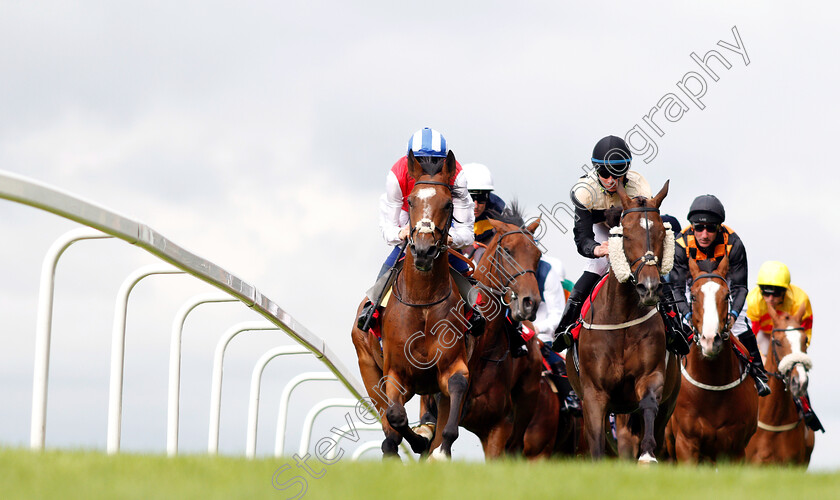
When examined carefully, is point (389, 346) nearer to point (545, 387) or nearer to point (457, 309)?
point (457, 309)

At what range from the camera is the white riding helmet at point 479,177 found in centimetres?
1139

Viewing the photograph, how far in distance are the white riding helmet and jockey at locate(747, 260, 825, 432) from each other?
10.2 ft

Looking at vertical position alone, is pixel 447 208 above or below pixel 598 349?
above

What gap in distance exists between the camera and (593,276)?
9.37 m

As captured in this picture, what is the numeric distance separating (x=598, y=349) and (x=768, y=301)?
4.62 m

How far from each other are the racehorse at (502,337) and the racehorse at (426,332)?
93cm

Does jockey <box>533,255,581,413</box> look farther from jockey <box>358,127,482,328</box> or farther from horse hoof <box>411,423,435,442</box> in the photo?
jockey <box>358,127,482,328</box>

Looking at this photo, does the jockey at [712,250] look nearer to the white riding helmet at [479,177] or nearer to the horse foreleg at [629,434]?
the horse foreleg at [629,434]

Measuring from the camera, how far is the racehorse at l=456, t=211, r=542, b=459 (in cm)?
896

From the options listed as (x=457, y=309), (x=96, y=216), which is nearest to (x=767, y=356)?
(x=457, y=309)

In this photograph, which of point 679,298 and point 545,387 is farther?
point 545,387

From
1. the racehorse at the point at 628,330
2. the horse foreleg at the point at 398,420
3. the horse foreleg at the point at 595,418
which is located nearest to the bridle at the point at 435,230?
the horse foreleg at the point at 398,420

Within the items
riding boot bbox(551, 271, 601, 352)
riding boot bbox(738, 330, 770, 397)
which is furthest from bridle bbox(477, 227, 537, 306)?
riding boot bbox(738, 330, 770, 397)

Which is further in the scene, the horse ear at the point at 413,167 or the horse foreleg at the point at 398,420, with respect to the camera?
the horse ear at the point at 413,167
